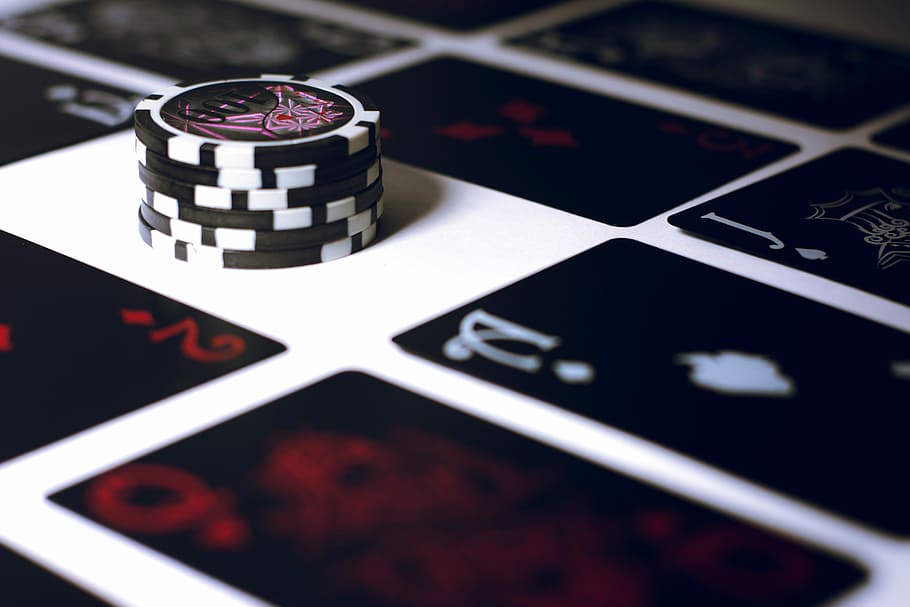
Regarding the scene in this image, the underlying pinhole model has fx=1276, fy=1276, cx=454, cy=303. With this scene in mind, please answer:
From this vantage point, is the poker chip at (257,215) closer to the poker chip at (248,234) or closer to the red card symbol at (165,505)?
the poker chip at (248,234)

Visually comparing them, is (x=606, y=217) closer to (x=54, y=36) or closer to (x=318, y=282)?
(x=318, y=282)

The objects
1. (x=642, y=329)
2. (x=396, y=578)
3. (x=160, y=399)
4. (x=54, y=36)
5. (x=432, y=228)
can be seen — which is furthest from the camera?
(x=54, y=36)

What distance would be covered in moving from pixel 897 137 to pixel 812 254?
503 millimetres

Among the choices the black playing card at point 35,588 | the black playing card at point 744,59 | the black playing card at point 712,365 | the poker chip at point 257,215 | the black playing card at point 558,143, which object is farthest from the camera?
the black playing card at point 744,59

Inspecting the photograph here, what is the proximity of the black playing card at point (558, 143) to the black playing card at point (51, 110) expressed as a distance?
0.37 m

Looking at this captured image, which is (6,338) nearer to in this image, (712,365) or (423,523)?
(423,523)

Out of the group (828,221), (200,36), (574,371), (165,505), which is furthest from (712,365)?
(200,36)

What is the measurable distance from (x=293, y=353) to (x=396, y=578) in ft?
1.10

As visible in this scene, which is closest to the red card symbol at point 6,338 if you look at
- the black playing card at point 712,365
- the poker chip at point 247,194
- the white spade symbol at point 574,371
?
the poker chip at point 247,194

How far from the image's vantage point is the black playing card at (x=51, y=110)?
164 centimetres

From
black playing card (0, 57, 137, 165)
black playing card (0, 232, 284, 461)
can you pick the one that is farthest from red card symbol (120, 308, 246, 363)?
black playing card (0, 57, 137, 165)

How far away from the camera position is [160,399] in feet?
3.61

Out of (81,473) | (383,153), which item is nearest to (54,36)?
(383,153)

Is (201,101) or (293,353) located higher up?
(201,101)
